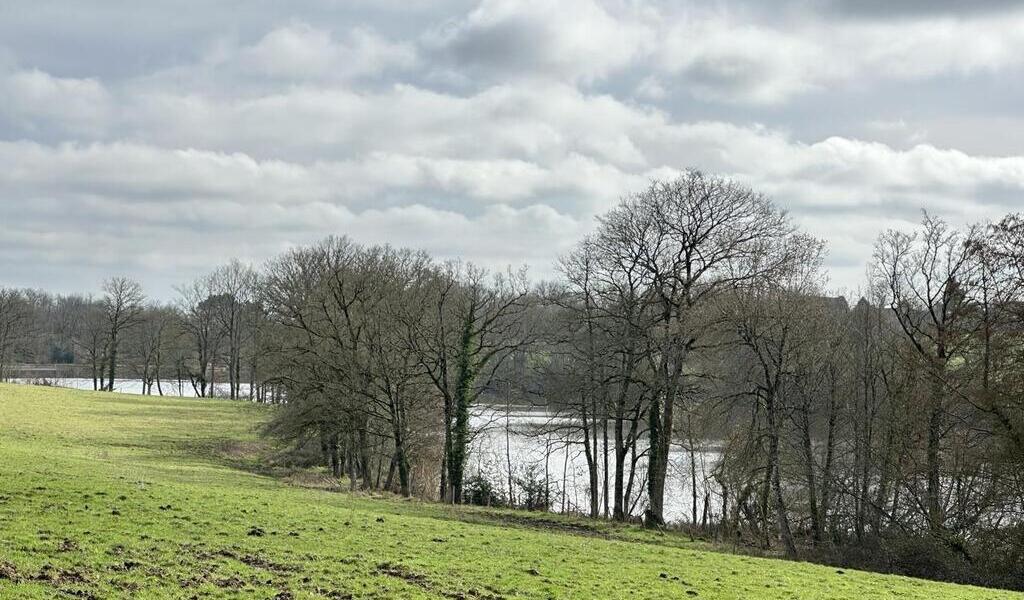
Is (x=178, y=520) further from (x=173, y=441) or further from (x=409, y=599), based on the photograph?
(x=173, y=441)

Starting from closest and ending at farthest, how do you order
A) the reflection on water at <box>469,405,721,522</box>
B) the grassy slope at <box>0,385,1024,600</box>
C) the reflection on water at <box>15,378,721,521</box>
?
the grassy slope at <box>0,385,1024,600</box> < the reflection on water at <box>15,378,721,521</box> < the reflection on water at <box>469,405,721,522</box>

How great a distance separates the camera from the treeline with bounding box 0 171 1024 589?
30703 mm

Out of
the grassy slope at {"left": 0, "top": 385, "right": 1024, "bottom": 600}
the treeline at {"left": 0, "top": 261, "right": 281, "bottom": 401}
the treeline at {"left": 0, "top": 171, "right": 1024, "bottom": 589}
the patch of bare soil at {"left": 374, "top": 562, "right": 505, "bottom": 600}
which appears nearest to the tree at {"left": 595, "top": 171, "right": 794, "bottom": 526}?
the treeline at {"left": 0, "top": 171, "right": 1024, "bottom": 589}

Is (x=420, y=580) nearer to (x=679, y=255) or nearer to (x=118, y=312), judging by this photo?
(x=679, y=255)

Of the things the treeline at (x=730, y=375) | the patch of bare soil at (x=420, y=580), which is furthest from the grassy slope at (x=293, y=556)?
the treeline at (x=730, y=375)

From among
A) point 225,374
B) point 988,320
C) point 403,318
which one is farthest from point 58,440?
point 225,374

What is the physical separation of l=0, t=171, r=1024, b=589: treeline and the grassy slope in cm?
1087

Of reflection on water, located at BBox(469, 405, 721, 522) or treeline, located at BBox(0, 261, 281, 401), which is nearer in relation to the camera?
reflection on water, located at BBox(469, 405, 721, 522)

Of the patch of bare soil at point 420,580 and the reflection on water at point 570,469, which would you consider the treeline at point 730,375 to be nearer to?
the reflection on water at point 570,469

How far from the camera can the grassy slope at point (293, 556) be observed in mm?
13734

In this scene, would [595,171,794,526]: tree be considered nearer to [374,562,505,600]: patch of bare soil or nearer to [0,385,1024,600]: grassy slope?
[0,385,1024,600]: grassy slope

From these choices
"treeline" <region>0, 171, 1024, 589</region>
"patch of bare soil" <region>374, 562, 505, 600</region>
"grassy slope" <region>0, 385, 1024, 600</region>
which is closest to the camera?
"grassy slope" <region>0, 385, 1024, 600</region>

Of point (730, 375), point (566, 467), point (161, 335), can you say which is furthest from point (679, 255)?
point (161, 335)

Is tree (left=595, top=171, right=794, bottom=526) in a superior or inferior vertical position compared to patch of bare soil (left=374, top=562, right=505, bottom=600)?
superior
